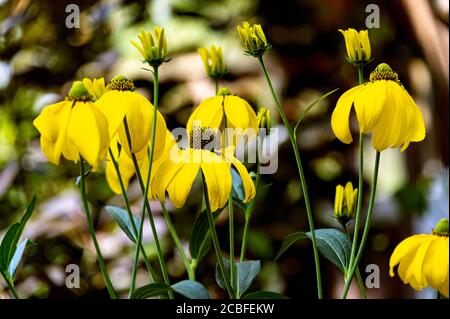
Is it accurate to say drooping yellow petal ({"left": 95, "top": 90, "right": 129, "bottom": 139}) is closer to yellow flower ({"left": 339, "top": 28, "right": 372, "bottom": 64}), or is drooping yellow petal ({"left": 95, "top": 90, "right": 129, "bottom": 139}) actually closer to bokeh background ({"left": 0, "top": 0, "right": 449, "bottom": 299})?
yellow flower ({"left": 339, "top": 28, "right": 372, "bottom": 64})

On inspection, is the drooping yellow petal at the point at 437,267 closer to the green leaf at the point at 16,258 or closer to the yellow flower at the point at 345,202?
the yellow flower at the point at 345,202

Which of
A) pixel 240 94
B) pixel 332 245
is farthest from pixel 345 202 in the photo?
pixel 240 94

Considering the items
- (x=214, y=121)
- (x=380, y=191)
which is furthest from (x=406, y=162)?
(x=214, y=121)

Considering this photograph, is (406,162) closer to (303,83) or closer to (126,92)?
(303,83)

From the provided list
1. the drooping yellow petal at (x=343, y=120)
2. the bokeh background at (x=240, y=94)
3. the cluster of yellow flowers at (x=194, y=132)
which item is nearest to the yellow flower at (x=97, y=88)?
the cluster of yellow flowers at (x=194, y=132)

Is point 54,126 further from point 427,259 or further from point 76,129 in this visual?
point 427,259
